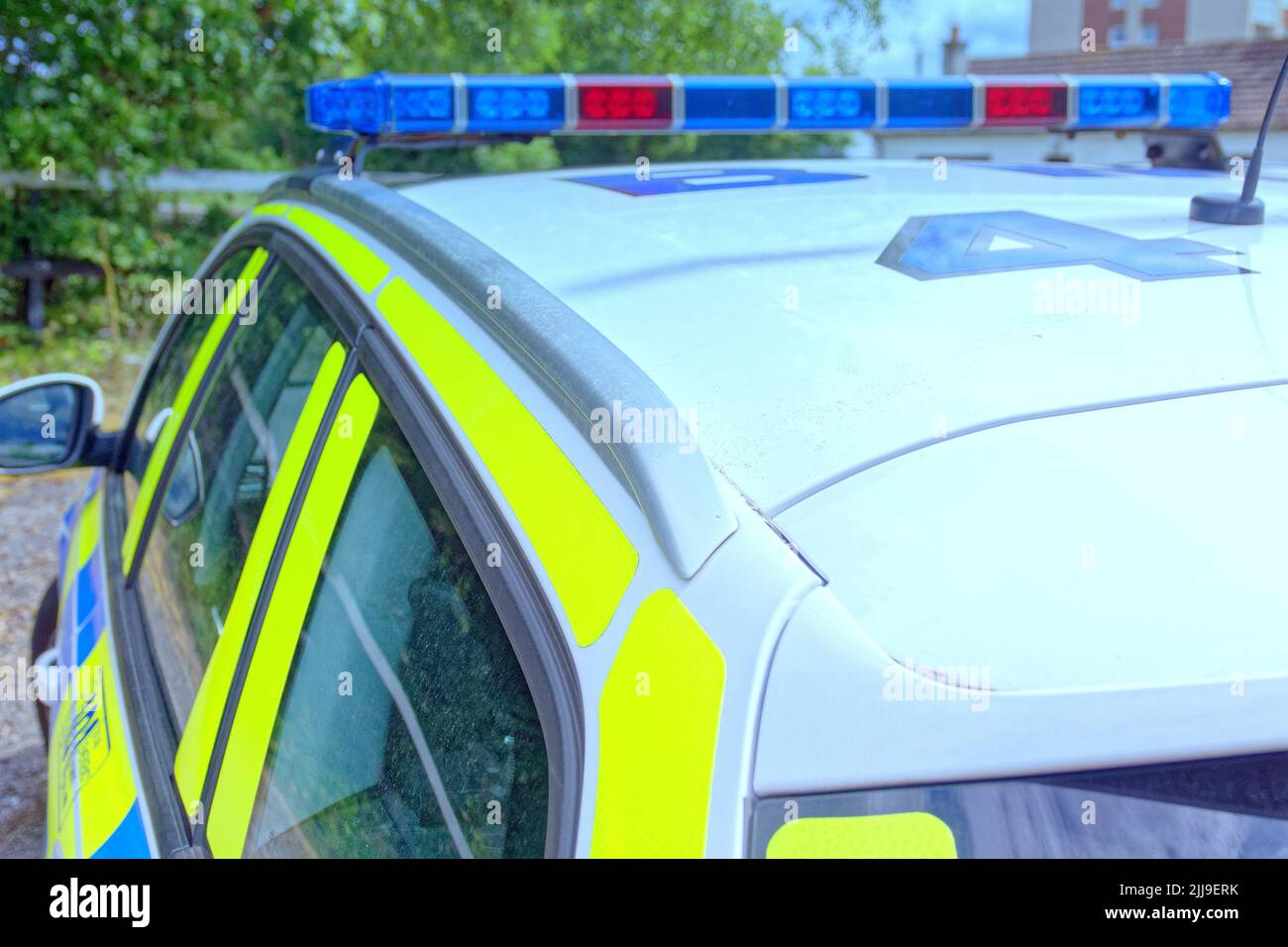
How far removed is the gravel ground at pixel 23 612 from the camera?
3783mm

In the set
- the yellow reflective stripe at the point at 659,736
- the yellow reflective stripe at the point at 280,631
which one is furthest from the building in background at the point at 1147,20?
the yellow reflective stripe at the point at 659,736

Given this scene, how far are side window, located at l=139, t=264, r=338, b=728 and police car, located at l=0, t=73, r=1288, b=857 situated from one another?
14 mm

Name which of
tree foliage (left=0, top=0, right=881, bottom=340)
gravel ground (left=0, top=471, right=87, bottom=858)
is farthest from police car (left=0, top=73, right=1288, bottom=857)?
tree foliage (left=0, top=0, right=881, bottom=340)

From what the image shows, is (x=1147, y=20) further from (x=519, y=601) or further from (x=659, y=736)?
(x=659, y=736)

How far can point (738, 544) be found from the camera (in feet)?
3.03

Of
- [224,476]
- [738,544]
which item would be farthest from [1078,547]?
[224,476]

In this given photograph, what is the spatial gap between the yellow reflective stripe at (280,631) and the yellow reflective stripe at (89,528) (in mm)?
1397

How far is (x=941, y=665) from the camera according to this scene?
0.83 meters

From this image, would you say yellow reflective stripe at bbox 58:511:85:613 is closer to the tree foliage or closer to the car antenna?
the car antenna

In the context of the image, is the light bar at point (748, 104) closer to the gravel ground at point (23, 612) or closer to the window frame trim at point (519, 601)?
the window frame trim at point (519, 601)

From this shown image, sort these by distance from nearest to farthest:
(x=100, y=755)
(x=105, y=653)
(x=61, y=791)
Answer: (x=100, y=755), (x=61, y=791), (x=105, y=653)

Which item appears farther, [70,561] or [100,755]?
[70,561]

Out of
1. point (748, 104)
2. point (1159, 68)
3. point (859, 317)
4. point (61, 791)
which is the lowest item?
point (61, 791)

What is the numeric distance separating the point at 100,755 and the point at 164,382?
4.00 ft
